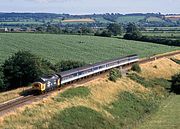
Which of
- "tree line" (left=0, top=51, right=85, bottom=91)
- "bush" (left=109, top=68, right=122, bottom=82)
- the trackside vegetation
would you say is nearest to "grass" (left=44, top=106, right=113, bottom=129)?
the trackside vegetation

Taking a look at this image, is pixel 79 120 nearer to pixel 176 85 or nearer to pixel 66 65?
pixel 66 65

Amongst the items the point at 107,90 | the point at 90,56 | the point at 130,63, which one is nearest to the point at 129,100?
the point at 107,90

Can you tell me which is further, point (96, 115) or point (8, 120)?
point (96, 115)

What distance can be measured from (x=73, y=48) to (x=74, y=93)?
65773 mm

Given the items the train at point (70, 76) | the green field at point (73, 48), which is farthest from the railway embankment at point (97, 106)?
the green field at point (73, 48)

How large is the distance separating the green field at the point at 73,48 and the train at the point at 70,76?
1644cm

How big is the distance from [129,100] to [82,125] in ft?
59.1

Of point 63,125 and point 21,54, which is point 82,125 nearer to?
point 63,125

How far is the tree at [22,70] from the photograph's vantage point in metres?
65.9

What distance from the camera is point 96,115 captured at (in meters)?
51.2

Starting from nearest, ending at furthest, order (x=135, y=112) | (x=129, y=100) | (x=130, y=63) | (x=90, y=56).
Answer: (x=135, y=112)
(x=129, y=100)
(x=130, y=63)
(x=90, y=56)

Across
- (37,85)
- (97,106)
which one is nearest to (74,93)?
(97,106)

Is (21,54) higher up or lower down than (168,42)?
higher up

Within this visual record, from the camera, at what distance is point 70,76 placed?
64.0 meters
